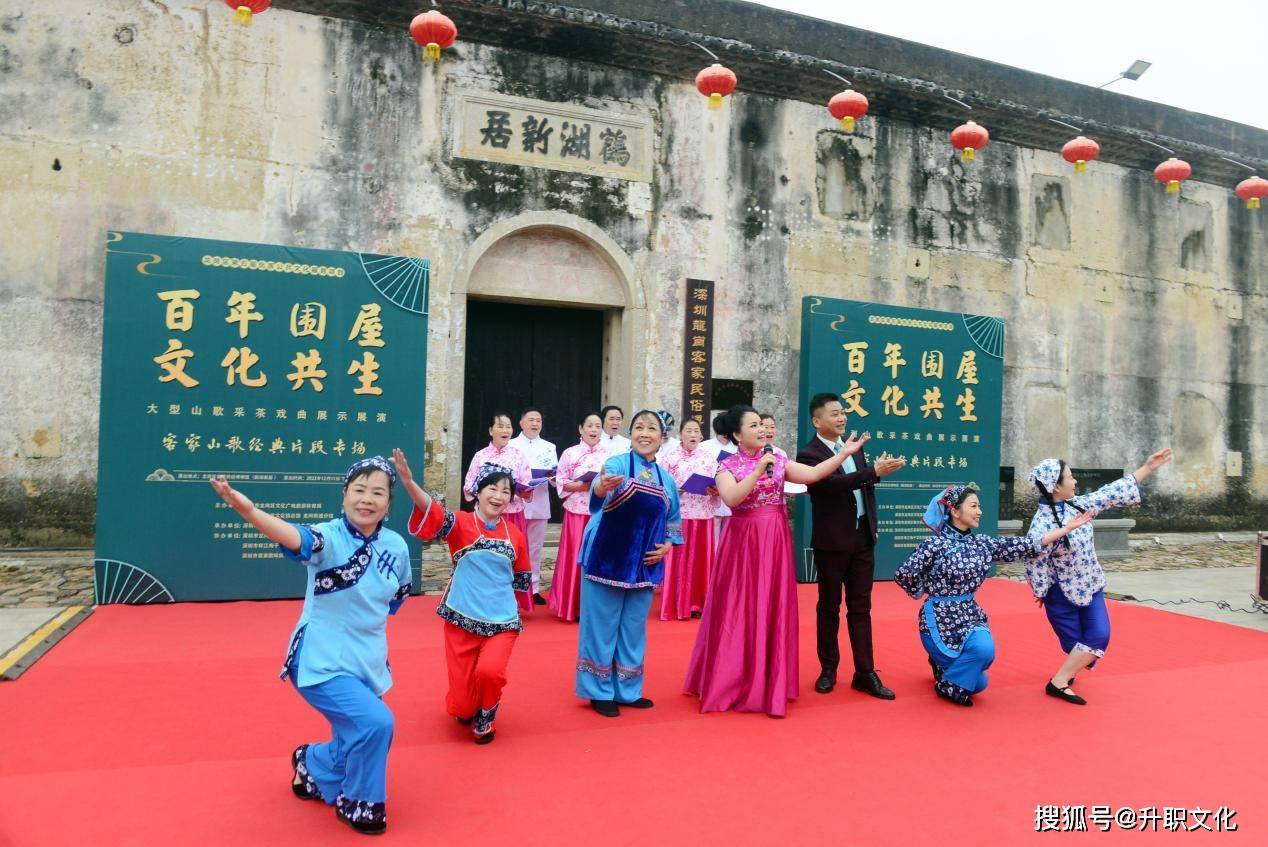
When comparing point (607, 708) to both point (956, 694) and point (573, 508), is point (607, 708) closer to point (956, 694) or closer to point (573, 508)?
point (956, 694)

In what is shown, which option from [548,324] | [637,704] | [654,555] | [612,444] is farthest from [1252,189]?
[637,704]

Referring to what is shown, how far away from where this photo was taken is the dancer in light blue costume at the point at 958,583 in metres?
4.30

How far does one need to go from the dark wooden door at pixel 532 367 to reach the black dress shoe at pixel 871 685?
5299 mm

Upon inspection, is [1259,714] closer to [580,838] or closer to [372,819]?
[580,838]

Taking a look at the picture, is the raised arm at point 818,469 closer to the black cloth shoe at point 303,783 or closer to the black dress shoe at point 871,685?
the black dress shoe at point 871,685

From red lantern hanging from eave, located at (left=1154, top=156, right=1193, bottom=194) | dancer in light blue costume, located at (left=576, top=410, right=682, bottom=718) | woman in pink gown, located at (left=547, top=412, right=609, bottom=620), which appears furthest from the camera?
red lantern hanging from eave, located at (left=1154, top=156, right=1193, bottom=194)

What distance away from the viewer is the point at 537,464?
22.1 feet

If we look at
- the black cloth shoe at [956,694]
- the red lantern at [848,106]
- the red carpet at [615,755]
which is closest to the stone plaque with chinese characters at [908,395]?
the red lantern at [848,106]

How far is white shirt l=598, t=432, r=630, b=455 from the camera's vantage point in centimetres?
664

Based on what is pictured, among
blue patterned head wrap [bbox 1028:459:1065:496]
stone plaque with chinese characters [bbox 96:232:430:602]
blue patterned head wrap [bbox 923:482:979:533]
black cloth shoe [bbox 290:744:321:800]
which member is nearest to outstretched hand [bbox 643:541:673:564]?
blue patterned head wrap [bbox 923:482:979:533]

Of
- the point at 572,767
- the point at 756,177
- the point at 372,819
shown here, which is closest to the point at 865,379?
the point at 756,177

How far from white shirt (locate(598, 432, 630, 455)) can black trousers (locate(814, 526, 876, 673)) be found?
7.79ft

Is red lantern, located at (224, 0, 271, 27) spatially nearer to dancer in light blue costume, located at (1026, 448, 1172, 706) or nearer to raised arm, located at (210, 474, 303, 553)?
raised arm, located at (210, 474, 303, 553)

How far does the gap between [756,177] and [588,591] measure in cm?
659
